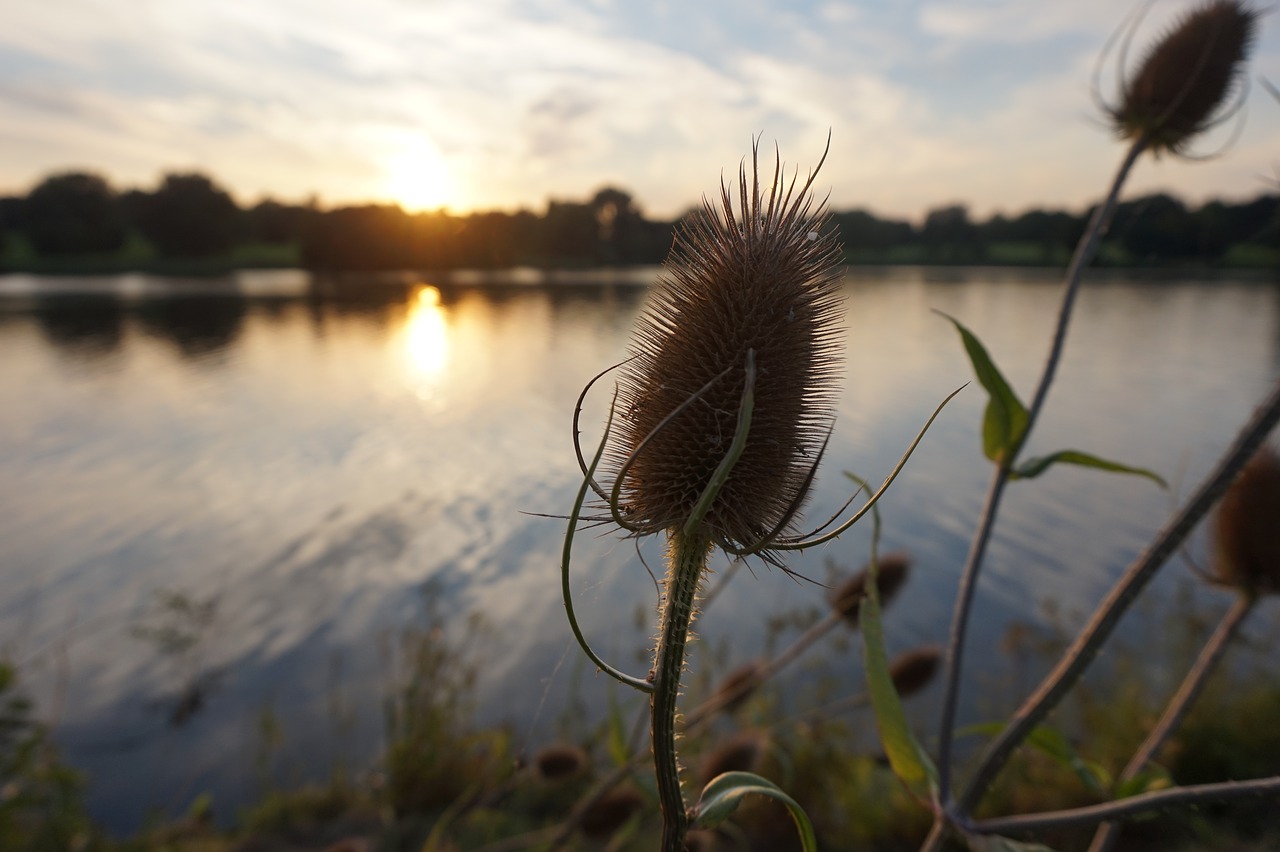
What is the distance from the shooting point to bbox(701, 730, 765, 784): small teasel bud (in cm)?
355

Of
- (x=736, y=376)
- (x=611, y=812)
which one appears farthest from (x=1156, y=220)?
A: (x=611, y=812)

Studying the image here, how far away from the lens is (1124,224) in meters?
2.60

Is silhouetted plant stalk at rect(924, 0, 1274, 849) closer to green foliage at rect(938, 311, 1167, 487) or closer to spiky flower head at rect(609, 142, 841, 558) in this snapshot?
green foliage at rect(938, 311, 1167, 487)

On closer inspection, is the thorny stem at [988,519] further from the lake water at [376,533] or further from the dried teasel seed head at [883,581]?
the dried teasel seed head at [883,581]

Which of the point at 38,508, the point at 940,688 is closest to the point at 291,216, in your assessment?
the point at 38,508

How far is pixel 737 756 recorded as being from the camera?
3574 mm

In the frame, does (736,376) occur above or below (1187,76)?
below

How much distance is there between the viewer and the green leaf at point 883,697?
144cm

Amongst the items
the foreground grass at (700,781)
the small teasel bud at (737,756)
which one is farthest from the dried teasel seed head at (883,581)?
the foreground grass at (700,781)

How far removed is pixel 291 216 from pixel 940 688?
58539mm

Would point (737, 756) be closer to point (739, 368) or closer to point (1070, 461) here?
point (1070, 461)

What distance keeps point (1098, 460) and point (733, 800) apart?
54.3 inches

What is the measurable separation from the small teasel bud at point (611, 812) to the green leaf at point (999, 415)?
2826 millimetres

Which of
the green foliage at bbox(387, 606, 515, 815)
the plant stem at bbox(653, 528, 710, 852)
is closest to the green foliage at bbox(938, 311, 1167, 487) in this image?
the plant stem at bbox(653, 528, 710, 852)
